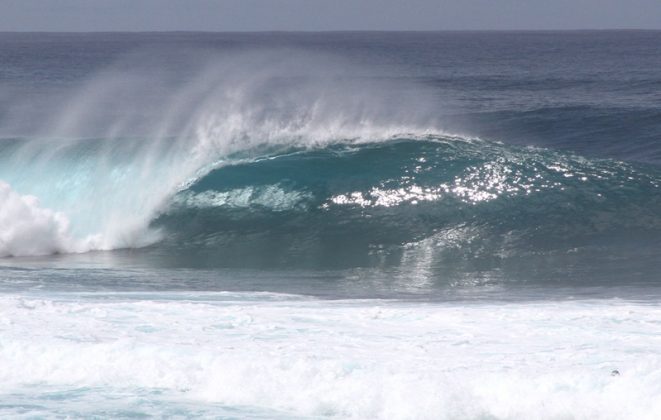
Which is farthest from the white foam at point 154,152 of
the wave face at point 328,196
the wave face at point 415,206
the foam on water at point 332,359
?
the foam on water at point 332,359

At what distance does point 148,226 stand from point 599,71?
37.5 metres

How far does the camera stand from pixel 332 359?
7625mm

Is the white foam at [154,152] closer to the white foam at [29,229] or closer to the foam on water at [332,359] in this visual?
the white foam at [29,229]

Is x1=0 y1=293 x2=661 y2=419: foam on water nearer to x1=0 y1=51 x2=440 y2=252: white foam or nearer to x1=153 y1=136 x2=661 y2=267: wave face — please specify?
x1=153 y1=136 x2=661 y2=267: wave face

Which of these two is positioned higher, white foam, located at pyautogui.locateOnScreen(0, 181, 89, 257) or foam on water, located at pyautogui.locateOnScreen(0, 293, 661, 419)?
white foam, located at pyautogui.locateOnScreen(0, 181, 89, 257)

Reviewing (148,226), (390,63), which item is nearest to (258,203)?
(148,226)

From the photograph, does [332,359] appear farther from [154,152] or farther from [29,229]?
[154,152]

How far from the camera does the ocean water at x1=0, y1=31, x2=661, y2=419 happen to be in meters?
7.18

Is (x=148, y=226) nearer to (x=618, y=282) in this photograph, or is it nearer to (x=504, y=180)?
(x=504, y=180)

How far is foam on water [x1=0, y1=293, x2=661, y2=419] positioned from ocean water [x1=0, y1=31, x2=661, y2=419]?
2 cm

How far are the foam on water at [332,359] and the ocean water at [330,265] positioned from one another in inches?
0.9

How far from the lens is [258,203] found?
16234 millimetres

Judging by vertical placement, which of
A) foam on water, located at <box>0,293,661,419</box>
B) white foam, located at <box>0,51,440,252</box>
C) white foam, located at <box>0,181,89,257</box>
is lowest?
foam on water, located at <box>0,293,661,419</box>

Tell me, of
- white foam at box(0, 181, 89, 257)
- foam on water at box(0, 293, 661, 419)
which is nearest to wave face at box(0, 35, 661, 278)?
white foam at box(0, 181, 89, 257)
